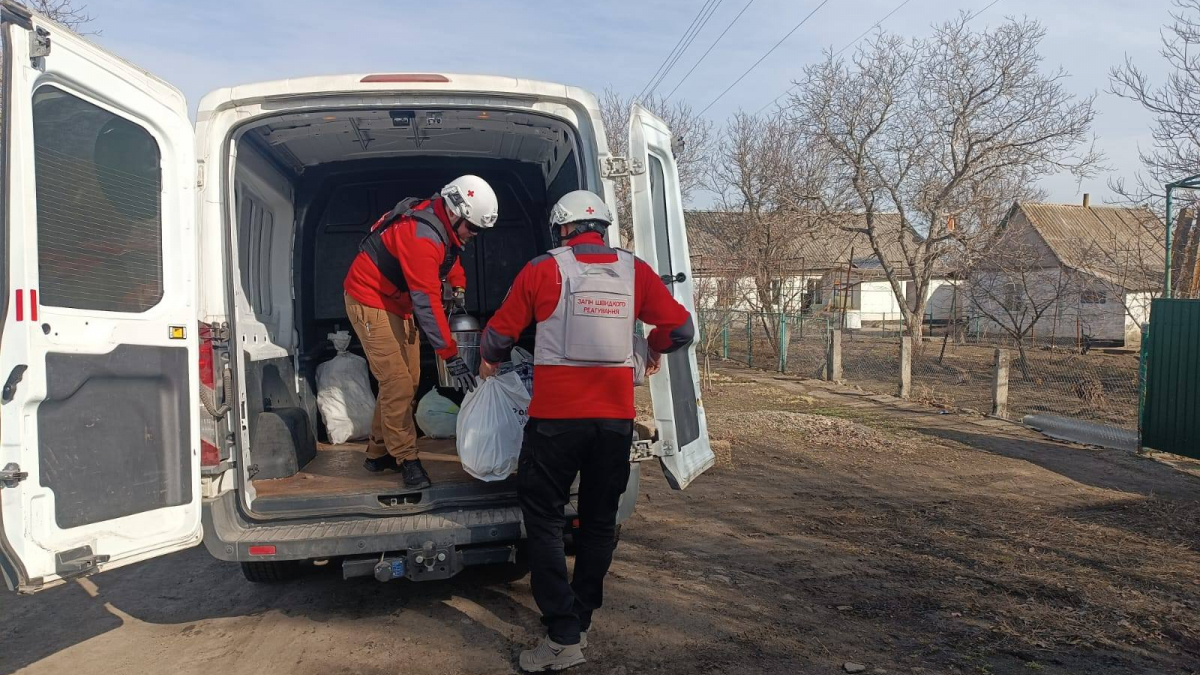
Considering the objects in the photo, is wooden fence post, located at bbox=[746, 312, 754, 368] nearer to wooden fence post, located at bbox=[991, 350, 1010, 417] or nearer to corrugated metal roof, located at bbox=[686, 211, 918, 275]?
corrugated metal roof, located at bbox=[686, 211, 918, 275]

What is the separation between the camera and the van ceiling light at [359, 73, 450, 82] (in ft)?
12.5

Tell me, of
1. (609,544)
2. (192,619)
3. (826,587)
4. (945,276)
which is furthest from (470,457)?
(945,276)

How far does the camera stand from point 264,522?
3713 mm

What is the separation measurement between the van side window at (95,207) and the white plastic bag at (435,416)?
8.31 feet

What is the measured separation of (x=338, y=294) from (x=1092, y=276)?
1400 cm

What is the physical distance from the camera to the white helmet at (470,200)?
13.9ft

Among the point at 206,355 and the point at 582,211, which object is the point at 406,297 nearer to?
the point at 206,355

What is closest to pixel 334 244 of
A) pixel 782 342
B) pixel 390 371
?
pixel 390 371

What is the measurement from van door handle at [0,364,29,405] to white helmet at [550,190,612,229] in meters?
2.06

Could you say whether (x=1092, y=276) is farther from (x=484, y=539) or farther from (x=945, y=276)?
(x=484, y=539)

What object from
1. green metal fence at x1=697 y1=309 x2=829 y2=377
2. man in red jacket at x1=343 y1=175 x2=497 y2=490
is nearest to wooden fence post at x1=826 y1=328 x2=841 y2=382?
green metal fence at x1=697 y1=309 x2=829 y2=377

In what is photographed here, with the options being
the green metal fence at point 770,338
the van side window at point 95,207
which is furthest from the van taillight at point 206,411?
the green metal fence at point 770,338

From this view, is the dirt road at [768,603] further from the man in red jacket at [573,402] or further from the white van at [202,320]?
the white van at [202,320]

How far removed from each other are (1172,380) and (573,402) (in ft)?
24.3
